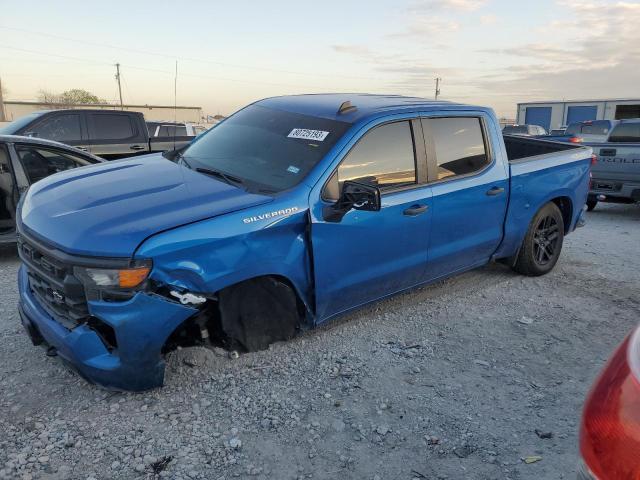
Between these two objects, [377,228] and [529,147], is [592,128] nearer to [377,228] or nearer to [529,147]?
[529,147]

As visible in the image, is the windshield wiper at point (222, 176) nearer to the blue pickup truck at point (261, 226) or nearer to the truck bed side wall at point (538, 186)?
the blue pickup truck at point (261, 226)

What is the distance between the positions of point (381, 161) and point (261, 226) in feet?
3.84

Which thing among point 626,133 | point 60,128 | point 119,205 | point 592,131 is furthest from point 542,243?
point 60,128

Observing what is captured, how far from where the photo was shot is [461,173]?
171 inches

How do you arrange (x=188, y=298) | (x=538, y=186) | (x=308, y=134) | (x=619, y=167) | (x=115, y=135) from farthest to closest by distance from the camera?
(x=115, y=135) < (x=619, y=167) < (x=538, y=186) < (x=308, y=134) < (x=188, y=298)

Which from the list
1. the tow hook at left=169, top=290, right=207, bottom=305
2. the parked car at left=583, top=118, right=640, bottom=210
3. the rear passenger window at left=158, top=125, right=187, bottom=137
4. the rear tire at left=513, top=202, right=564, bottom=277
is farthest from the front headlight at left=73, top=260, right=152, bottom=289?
the rear passenger window at left=158, top=125, right=187, bottom=137

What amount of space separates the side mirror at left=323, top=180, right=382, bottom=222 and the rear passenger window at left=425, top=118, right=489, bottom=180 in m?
1.06

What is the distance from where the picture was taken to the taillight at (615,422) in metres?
1.20

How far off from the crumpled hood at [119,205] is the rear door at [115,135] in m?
6.01

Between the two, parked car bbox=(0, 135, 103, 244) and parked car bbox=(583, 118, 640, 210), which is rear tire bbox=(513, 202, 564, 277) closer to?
parked car bbox=(583, 118, 640, 210)

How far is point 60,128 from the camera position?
9164mm

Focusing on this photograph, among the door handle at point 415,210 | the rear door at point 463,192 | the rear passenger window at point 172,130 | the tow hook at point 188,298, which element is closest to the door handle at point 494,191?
the rear door at point 463,192

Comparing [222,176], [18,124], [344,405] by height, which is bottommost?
[344,405]

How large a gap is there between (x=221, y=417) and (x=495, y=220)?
298 centimetres
